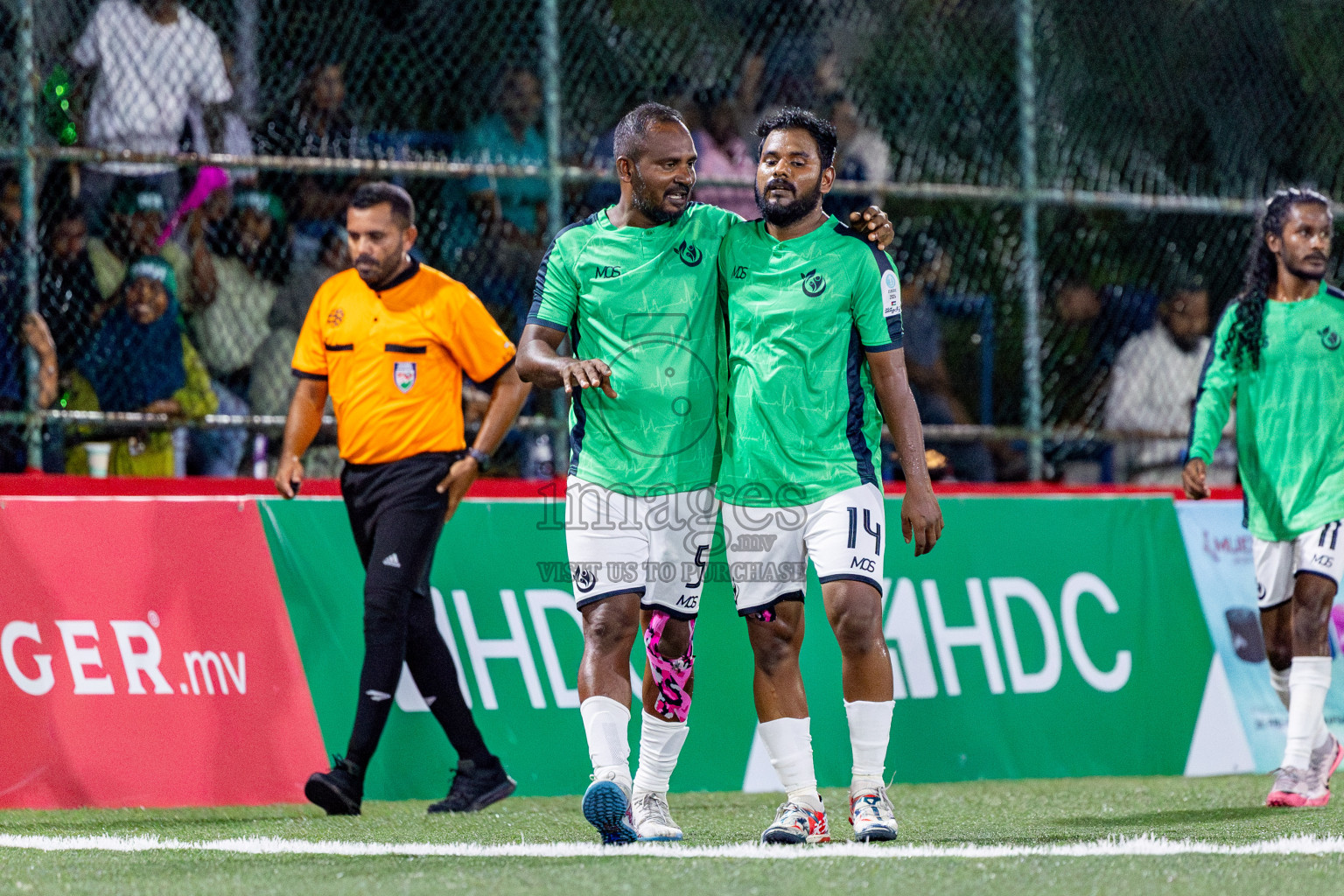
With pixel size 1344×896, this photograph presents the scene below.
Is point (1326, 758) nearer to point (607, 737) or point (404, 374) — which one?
point (607, 737)

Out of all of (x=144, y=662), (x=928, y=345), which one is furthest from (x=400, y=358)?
(x=928, y=345)

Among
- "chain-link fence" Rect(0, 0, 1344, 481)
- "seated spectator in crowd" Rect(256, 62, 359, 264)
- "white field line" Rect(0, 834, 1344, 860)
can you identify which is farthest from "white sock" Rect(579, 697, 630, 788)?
"seated spectator in crowd" Rect(256, 62, 359, 264)

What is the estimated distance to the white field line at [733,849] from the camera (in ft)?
14.3

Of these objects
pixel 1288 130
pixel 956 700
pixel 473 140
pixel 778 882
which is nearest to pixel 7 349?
pixel 473 140

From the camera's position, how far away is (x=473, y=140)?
8.25 metres

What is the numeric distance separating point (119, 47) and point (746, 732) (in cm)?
415

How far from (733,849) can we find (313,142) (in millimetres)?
4577

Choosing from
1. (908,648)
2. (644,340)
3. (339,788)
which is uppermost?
(644,340)

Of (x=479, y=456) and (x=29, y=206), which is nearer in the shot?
(x=479, y=456)

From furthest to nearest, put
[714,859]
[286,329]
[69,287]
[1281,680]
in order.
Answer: [286,329]
[69,287]
[1281,680]
[714,859]

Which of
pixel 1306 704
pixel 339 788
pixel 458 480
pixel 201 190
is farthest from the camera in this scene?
pixel 201 190

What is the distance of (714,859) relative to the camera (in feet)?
14.0

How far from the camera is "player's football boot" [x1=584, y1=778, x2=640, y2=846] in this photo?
4.40 meters

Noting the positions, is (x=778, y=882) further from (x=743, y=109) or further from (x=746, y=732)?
(x=743, y=109)
